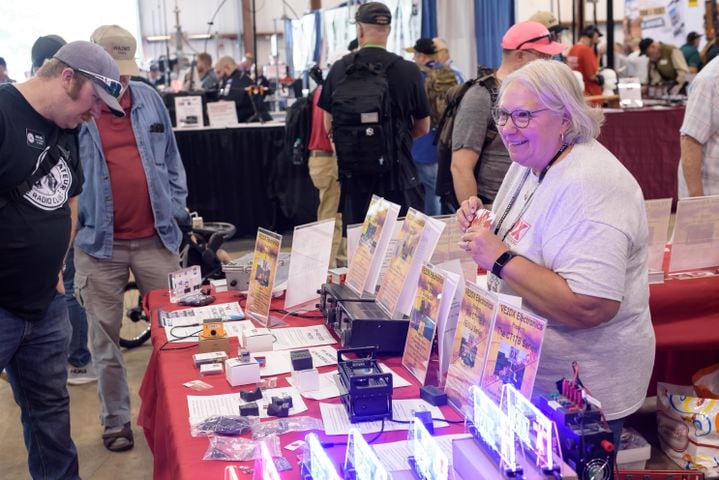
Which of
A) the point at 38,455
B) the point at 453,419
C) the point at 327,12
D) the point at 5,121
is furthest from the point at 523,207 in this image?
the point at 327,12

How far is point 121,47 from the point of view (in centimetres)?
295

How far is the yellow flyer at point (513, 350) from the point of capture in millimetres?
1377

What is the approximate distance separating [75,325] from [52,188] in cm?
185

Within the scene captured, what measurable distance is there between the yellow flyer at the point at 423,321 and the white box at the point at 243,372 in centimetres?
36

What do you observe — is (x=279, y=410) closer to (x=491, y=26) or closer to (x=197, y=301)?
(x=197, y=301)

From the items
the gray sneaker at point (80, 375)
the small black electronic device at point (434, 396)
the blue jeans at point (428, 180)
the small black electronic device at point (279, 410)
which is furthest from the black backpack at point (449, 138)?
the blue jeans at point (428, 180)

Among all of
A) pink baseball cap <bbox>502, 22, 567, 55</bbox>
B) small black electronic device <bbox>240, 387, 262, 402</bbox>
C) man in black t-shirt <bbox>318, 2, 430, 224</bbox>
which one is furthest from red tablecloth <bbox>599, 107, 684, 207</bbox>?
small black electronic device <bbox>240, 387, 262, 402</bbox>

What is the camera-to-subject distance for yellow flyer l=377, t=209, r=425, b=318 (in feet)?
6.70

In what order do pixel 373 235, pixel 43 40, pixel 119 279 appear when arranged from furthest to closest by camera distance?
pixel 43 40, pixel 119 279, pixel 373 235

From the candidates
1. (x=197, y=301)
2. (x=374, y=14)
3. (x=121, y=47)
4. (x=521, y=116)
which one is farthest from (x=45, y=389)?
(x=374, y=14)

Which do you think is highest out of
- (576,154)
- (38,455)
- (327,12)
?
(327,12)

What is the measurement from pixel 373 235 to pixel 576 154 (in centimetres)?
79

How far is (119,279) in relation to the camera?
120 inches

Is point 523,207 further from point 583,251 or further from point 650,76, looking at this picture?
point 650,76
